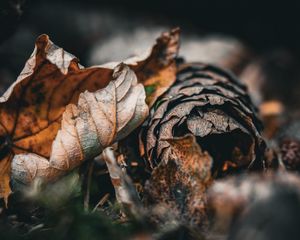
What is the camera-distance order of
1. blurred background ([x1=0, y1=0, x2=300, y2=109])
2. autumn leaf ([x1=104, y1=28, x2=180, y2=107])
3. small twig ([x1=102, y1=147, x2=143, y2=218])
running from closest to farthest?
small twig ([x1=102, y1=147, x2=143, y2=218]), autumn leaf ([x1=104, y1=28, x2=180, y2=107]), blurred background ([x1=0, y1=0, x2=300, y2=109])

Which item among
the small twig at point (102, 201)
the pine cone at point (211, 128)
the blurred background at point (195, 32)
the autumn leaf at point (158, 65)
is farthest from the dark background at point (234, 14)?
the small twig at point (102, 201)

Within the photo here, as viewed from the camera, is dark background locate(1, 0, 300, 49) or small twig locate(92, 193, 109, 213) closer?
small twig locate(92, 193, 109, 213)

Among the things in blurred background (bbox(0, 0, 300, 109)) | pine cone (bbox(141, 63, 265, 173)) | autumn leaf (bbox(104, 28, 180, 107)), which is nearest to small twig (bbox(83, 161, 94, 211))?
pine cone (bbox(141, 63, 265, 173))

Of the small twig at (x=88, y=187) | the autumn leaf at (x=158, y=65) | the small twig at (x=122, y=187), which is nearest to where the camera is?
the small twig at (x=122, y=187)

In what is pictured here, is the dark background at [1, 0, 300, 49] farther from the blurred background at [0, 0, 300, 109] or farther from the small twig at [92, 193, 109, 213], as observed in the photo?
the small twig at [92, 193, 109, 213]

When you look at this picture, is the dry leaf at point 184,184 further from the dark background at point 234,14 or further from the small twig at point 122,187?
the dark background at point 234,14

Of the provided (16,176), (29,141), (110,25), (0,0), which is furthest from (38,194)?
(110,25)

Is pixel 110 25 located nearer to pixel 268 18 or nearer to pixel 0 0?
pixel 268 18
